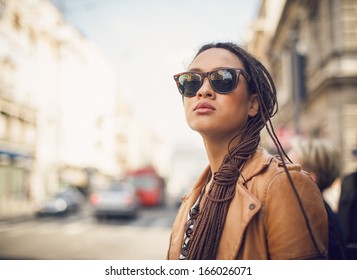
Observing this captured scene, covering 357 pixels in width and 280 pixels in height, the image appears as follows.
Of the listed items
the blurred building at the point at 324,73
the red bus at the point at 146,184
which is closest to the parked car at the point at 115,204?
the blurred building at the point at 324,73

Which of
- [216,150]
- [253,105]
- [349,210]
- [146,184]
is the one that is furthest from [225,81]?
[146,184]

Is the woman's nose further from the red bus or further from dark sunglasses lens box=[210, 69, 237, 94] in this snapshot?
the red bus

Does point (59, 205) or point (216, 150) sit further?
point (59, 205)

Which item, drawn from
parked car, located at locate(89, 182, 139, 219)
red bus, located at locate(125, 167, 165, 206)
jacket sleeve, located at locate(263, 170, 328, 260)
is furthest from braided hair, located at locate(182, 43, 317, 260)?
red bus, located at locate(125, 167, 165, 206)

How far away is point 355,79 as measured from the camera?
9102 mm

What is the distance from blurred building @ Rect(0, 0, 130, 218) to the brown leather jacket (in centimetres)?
349

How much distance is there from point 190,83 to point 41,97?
1023 centimetres

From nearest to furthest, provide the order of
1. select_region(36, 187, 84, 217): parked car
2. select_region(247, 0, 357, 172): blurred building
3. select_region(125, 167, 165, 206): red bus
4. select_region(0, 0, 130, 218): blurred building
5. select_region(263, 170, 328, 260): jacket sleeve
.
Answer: select_region(263, 170, 328, 260): jacket sleeve → select_region(0, 0, 130, 218): blurred building → select_region(247, 0, 357, 172): blurred building → select_region(36, 187, 84, 217): parked car → select_region(125, 167, 165, 206): red bus

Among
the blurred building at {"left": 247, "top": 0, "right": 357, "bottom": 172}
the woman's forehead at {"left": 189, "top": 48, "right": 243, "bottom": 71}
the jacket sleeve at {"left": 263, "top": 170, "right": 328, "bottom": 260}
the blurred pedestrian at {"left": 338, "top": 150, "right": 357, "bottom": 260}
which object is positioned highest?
the blurred building at {"left": 247, "top": 0, "right": 357, "bottom": 172}

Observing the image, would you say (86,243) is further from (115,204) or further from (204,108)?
(204,108)

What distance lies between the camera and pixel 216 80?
1319 mm

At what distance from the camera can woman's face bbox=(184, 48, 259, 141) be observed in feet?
4.26

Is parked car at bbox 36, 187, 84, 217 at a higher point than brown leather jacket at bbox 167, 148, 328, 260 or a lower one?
lower

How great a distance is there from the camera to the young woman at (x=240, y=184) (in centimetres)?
108
